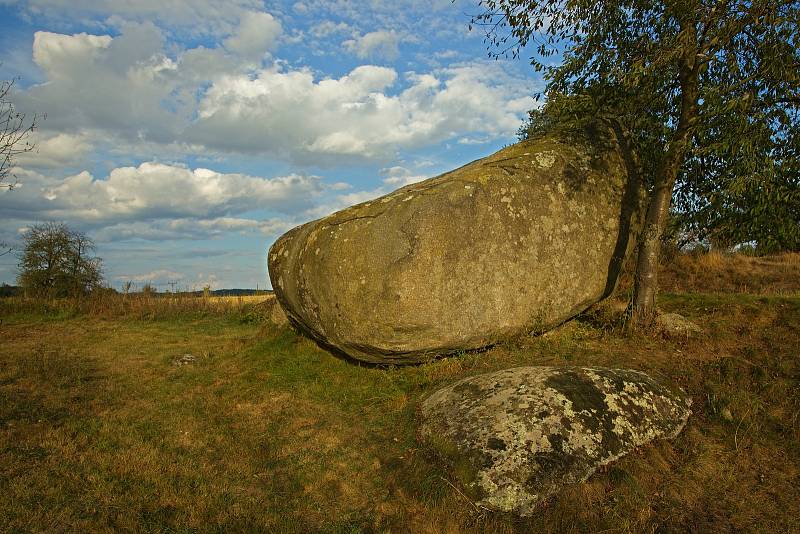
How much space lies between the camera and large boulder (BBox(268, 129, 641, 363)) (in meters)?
8.53

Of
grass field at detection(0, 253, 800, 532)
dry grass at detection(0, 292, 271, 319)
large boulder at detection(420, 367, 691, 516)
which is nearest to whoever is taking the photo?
grass field at detection(0, 253, 800, 532)

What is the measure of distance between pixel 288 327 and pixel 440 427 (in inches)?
Answer: 281

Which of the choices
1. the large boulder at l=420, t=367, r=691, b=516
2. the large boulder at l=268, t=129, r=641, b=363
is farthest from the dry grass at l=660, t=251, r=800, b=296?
the large boulder at l=420, t=367, r=691, b=516

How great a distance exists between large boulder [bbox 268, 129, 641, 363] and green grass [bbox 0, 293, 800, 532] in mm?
709

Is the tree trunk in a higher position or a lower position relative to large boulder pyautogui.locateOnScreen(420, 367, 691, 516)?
higher

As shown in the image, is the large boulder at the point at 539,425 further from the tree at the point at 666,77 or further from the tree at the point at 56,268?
the tree at the point at 56,268

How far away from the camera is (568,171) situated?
9.84 metres

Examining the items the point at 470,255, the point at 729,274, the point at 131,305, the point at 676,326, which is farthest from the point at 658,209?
the point at 131,305

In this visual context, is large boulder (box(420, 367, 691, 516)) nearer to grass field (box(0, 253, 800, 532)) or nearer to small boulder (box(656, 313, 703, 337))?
grass field (box(0, 253, 800, 532))

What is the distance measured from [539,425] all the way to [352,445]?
9.11 ft

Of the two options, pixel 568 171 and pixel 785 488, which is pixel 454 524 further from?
pixel 568 171

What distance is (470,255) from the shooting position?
344 inches

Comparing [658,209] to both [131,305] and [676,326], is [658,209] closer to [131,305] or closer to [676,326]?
[676,326]

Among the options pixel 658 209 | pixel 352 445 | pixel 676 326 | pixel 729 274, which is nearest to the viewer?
pixel 352 445
